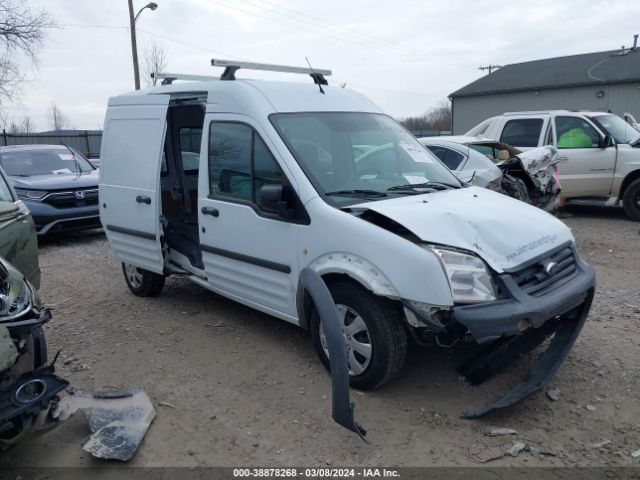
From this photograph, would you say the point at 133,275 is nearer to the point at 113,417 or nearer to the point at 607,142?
the point at 113,417

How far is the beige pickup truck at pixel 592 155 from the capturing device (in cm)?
974

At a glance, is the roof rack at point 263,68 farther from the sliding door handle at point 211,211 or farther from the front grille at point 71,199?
the front grille at point 71,199

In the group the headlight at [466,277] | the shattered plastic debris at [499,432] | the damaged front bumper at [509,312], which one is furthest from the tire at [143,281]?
the shattered plastic debris at [499,432]

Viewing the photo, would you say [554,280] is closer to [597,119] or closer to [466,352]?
[466,352]

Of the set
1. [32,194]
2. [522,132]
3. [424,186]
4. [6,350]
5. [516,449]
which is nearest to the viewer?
[6,350]

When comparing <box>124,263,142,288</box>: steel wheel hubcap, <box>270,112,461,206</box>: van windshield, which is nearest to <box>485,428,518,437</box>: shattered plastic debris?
<box>270,112,461,206</box>: van windshield

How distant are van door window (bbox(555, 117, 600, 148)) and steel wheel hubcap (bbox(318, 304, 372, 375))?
8000mm

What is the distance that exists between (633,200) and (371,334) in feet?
27.4

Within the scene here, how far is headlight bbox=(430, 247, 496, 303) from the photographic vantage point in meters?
3.19

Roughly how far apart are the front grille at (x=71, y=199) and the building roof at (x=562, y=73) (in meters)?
26.3

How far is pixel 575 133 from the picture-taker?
10.0 m

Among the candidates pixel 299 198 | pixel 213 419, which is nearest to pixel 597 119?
pixel 299 198

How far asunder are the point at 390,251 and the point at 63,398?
2483 mm

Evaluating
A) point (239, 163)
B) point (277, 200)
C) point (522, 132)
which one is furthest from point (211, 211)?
point (522, 132)
